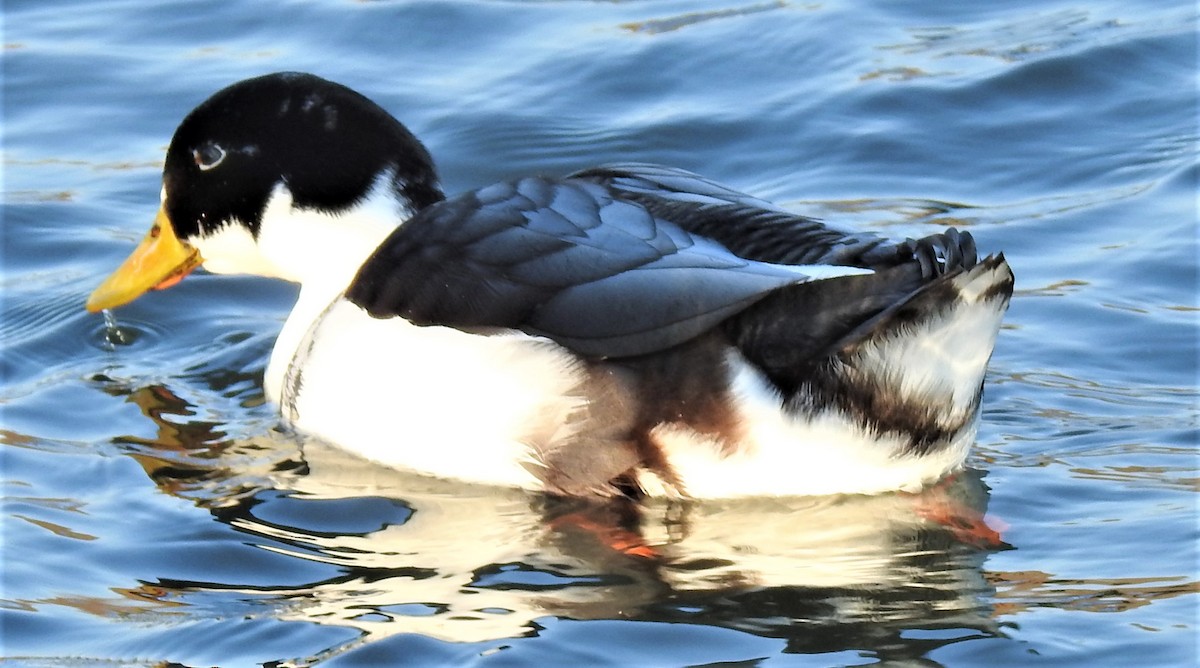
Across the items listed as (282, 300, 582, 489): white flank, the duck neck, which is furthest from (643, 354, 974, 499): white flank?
the duck neck

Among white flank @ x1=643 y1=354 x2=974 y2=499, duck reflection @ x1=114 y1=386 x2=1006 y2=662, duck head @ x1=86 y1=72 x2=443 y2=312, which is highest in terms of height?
duck head @ x1=86 y1=72 x2=443 y2=312

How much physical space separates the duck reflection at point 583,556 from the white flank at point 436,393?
110 mm

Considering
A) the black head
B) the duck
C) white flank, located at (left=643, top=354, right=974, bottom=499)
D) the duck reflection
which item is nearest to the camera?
the duck reflection

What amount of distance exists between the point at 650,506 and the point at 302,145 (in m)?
1.68

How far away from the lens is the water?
464 cm

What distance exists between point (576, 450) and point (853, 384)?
31.6 inches

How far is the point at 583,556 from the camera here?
5.12 m

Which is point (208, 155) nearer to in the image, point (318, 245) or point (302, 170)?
point (302, 170)

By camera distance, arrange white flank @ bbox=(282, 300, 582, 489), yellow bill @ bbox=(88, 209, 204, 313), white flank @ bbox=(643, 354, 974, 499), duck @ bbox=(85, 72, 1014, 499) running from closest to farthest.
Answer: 1. duck @ bbox=(85, 72, 1014, 499)
2. white flank @ bbox=(643, 354, 974, 499)
3. white flank @ bbox=(282, 300, 582, 489)
4. yellow bill @ bbox=(88, 209, 204, 313)

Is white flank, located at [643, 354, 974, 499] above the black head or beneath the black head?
beneath

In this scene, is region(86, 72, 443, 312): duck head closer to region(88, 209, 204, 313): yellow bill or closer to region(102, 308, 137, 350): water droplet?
region(88, 209, 204, 313): yellow bill

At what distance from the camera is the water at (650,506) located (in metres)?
4.64

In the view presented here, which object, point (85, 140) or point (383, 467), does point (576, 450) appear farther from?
point (85, 140)

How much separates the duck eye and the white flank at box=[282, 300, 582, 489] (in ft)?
2.35
